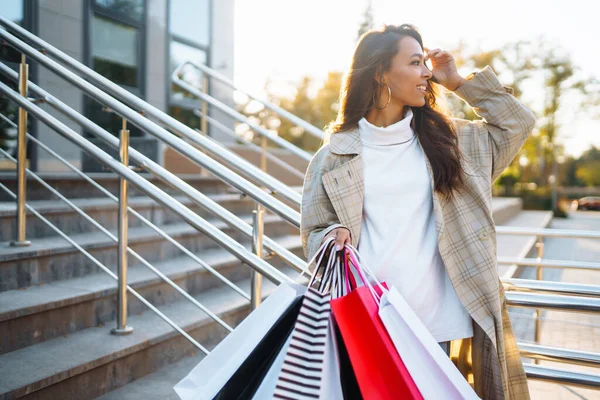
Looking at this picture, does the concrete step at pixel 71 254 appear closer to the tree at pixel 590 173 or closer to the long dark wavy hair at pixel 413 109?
the long dark wavy hair at pixel 413 109

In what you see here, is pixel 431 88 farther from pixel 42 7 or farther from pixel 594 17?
pixel 594 17

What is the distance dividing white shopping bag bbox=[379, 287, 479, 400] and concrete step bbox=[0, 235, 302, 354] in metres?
1.76

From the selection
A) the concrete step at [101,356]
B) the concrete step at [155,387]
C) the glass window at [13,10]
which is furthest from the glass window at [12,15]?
the concrete step at [155,387]

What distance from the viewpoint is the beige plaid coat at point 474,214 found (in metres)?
1.63

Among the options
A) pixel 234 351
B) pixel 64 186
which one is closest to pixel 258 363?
pixel 234 351

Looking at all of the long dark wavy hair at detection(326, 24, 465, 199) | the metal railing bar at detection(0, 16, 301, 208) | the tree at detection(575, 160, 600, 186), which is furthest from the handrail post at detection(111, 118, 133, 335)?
the tree at detection(575, 160, 600, 186)

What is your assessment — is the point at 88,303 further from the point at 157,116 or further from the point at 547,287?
the point at 547,287

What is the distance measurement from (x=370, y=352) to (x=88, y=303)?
73.2 inches

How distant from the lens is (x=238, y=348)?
53.9 inches

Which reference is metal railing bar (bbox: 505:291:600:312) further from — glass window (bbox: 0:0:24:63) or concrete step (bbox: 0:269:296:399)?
glass window (bbox: 0:0:24:63)

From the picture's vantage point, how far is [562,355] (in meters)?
2.09

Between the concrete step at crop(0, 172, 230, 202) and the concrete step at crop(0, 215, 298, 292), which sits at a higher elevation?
the concrete step at crop(0, 172, 230, 202)

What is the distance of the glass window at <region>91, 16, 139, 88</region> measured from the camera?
6.29m

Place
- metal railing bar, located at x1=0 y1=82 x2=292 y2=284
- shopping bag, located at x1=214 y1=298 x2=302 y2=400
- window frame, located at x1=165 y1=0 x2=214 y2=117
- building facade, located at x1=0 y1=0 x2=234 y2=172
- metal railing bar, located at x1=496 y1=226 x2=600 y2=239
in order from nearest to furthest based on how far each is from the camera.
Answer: shopping bag, located at x1=214 y1=298 x2=302 y2=400
metal railing bar, located at x1=0 y1=82 x2=292 y2=284
metal railing bar, located at x1=496 y1=226 x2=600 y2=239
building facade, located at x1=0 y1=0 x2=234 y2=172
window frame, located at x1=165 y1=0 x2=214 y2=117
